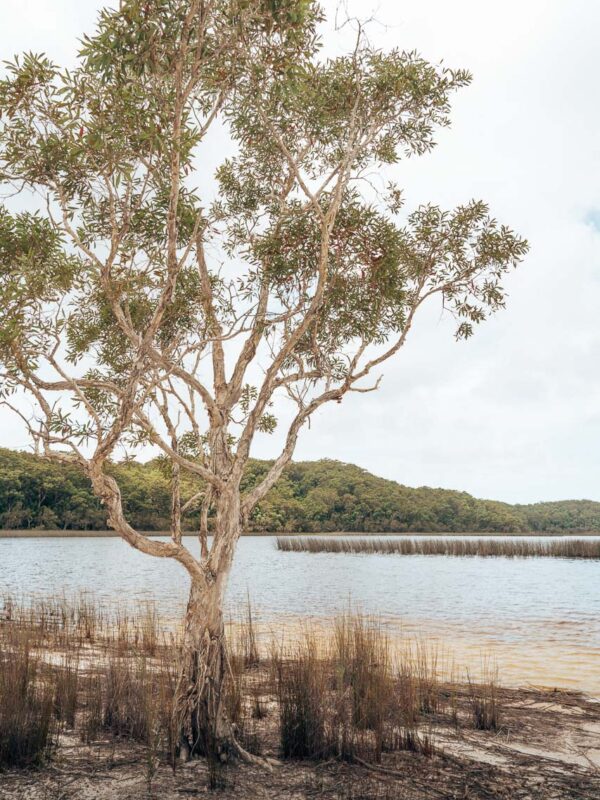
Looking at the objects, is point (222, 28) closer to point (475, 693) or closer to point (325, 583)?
point (475, 693)

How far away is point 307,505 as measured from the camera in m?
71.5

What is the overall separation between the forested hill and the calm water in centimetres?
2182

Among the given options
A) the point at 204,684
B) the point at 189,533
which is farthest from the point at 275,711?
the point at 189,533

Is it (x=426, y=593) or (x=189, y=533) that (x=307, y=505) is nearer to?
(x=189, y=533)

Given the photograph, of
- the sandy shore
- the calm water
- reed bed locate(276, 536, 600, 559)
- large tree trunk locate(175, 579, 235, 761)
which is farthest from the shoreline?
large tree trunk locate(175, 579, 235, 761)

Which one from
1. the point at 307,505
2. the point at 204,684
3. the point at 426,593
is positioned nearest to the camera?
the point at 204,684

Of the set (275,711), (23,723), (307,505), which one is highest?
(307,505)

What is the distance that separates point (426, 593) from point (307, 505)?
48092 millimetres

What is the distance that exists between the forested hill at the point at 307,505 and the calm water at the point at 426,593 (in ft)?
71.6

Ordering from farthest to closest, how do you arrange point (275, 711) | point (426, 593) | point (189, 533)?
point (189, 533)
point (426, 593)
point (275, 711)

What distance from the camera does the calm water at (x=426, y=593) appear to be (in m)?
13.3

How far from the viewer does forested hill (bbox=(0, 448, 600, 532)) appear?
2616 inches

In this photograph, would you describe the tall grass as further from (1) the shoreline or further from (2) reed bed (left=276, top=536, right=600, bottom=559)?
(1) the shoreline

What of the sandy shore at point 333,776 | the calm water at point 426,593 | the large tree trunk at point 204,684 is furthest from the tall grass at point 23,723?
the calm water at point 426,593
